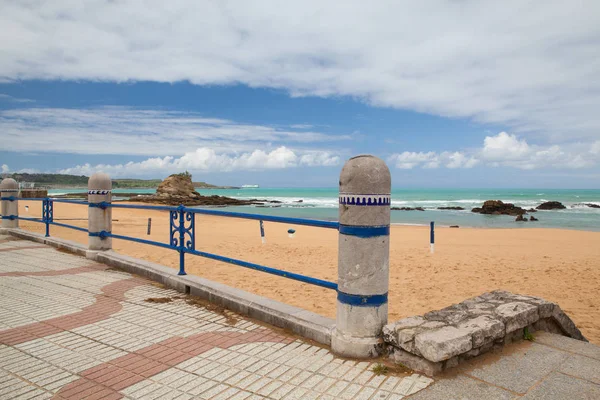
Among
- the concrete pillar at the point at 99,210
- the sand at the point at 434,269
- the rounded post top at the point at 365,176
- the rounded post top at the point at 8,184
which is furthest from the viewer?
the rounded post top at the point at 8,184

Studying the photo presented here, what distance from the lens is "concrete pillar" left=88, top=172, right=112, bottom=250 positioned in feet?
25.4

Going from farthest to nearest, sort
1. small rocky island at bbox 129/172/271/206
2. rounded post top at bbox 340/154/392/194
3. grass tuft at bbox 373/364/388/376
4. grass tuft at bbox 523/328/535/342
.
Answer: small rocky island at bbox 129/172/271/206, grass tuft at bbox 523/328/535/342, rounded post top at bbox 340/154/392/194, grass tuft at bbox 373/364/388/376

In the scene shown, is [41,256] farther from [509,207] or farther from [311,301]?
[509,207]

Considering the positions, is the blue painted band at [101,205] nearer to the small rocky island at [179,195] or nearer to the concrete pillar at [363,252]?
the concrete pillar at [363,252]

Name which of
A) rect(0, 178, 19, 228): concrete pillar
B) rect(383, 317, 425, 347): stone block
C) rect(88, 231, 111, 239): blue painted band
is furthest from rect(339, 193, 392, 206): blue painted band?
rect(0, 178, 19, 228): concrete pillar

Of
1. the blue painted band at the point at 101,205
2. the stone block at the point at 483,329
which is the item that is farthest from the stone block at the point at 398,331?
the blue painted band at the point at 101,205

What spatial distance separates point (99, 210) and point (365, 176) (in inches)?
242

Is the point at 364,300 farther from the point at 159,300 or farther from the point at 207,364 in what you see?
the point at 159,300

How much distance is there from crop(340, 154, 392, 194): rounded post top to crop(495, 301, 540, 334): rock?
62.2 inches

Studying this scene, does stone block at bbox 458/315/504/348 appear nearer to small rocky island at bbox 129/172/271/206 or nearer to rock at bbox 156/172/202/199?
small rocky island at bbox 129/172/271/206

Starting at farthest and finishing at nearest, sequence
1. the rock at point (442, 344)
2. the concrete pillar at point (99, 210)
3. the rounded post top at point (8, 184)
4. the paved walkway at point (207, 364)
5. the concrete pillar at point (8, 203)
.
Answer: the concrete pillar at point (8, 203) < the rounded post top at point (8, 184) < the concrete pillar at point (99, 210) < the rock at point (442, 344) < the paved walkway at point (207, 364)

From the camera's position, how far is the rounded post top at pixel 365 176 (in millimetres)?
3531

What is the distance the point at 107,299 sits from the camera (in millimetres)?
5363

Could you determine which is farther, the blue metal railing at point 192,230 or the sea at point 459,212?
the sea at point 459,212
